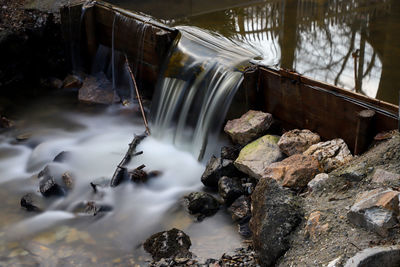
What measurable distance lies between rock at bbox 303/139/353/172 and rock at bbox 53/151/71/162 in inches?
160

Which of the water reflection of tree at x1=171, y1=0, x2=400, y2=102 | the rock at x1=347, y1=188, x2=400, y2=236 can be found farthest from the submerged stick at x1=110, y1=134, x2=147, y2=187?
the rock at x1=347, y1=188, x2=400, y2=236

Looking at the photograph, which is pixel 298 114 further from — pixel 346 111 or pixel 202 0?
pixel 202 0

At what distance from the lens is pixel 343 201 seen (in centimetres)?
483

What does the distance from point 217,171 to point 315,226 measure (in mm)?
2362

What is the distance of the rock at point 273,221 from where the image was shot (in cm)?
477

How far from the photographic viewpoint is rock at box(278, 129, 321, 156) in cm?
636

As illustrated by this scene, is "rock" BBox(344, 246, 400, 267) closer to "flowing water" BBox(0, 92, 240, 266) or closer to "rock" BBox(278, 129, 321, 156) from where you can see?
"flowing water" BBox(0, 92, 240, 266)

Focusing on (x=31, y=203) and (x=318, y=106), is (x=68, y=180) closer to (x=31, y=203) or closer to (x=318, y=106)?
(x=31, y=203)

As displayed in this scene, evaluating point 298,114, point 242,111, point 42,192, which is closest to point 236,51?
point 242,111

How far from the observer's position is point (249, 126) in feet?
22.9

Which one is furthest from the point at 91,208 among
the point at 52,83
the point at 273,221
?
the point at 52,83

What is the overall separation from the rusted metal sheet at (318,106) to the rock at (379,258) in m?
2.14

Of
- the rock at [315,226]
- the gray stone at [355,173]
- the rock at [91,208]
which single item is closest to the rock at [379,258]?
the rock at [315,226]

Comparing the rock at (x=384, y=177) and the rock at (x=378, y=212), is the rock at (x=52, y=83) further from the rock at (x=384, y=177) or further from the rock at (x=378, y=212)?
the rock at (x=378, y=212)
